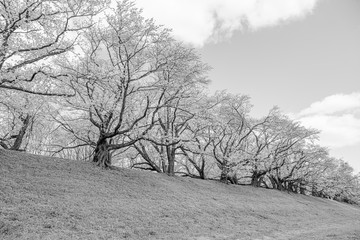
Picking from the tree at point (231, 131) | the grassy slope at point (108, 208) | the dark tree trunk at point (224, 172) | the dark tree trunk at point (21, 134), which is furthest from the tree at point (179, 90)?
the dark tree trunk at point (21, 134)

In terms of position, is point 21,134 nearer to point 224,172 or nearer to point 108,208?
A: point 108,208

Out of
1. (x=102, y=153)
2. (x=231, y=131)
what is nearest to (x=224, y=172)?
(x=231, y=131)

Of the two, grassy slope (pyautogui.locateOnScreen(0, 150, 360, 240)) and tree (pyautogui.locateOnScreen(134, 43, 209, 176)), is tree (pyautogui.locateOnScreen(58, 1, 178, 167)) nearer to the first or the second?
tree (pyautogui.locateOnScreen(134, 43, 209, 176))

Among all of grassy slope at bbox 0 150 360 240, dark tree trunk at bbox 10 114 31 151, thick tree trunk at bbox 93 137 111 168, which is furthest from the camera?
dark tree trunk at bbox 10 114 31 151

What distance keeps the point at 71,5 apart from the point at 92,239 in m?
11.4

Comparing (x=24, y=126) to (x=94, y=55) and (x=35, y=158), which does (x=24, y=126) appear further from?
(x=94, y=55)

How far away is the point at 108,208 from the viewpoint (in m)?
12.2

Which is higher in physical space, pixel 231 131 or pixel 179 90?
pixel 179 90

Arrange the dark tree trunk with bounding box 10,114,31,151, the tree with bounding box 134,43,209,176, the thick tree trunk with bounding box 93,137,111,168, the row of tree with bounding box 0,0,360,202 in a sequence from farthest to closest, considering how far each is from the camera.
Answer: the dark tree trunk with bounding box 10,114,31,151 < the tree with bounding box 134,43,209,176 < the thick tree trunk with bounding box 93,137,111,168 < the row of tree with bounding box 0,0,360,202

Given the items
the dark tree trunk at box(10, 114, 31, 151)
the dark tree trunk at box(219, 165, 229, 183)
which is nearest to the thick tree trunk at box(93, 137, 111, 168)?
the dark tree trunk at box(10, 114, 31, 151)

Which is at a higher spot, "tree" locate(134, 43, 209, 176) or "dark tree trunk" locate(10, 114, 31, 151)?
"tree" locate(134, 43, 209, 176)

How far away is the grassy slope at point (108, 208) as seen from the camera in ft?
30.7

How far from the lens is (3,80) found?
12.4 meters

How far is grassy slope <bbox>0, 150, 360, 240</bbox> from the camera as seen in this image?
9.37 meters
